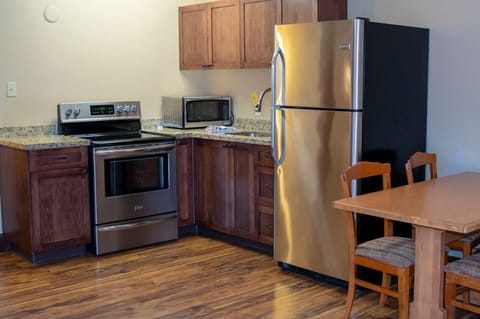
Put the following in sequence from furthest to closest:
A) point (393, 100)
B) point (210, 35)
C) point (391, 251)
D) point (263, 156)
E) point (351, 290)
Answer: point (210, 35) < point (263, 156) < point (393, 100) < point (351, 290) < point (391, 251)

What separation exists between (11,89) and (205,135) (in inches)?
60.2

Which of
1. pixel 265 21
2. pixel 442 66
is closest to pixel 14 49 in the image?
pixel 265 21

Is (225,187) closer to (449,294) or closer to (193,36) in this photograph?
(193,36)

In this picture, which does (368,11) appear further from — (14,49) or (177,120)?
(14,49)

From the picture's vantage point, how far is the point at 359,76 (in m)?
3.42

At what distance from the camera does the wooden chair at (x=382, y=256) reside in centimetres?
284

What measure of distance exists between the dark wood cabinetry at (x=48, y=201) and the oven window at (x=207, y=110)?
114 cm

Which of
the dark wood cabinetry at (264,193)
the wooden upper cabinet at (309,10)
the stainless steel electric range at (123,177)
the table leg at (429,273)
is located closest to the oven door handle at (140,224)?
the stainless steel electric range at (123,177)

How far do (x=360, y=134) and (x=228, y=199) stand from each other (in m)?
1.55

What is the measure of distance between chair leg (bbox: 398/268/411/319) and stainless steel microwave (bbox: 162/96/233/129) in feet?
9.00

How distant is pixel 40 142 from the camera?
4.14 m

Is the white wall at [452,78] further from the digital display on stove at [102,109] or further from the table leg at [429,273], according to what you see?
the digital display on stove at [102,109]

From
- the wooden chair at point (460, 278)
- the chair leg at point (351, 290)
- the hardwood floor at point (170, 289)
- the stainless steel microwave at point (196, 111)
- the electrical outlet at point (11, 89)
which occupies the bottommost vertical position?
the hardwood floor at point (170, 289)

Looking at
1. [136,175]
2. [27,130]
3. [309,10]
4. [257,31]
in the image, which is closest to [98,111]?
[27,130]
